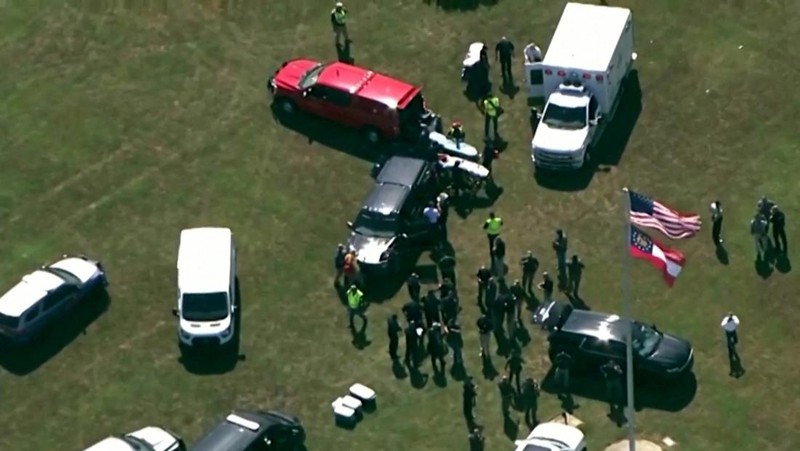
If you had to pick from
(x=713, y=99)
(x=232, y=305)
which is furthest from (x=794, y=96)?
(x=232, y=305)

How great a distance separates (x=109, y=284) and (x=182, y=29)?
13.4 metres

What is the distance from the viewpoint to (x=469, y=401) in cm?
5469

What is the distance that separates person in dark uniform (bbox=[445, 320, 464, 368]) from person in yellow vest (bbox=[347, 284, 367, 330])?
2930 millimetres

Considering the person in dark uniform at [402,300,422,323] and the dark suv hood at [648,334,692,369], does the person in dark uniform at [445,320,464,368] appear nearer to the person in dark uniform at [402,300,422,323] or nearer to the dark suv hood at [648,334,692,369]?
the person in dark uniform at [402,300,422,323]

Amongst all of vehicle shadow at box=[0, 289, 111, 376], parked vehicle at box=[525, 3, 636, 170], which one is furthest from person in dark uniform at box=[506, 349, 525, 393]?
vehicle shadow at box=[0, 289, 111, 376]

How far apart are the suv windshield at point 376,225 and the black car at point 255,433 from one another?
26.3 feet

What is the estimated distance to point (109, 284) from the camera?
6072 centimetres

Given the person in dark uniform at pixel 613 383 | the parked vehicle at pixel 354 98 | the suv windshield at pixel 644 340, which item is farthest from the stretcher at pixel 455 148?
the person in dark uniform at pixel 613 383

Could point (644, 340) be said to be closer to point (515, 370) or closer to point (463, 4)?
point (515, 370)

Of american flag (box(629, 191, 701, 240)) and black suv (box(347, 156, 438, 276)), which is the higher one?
american flag (box(629, 191, 701, 240))

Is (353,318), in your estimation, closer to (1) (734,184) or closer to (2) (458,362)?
(2) (458,362)

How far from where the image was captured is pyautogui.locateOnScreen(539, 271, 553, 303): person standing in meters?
58.3

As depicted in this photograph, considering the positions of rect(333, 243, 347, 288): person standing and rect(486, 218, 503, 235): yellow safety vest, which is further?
rect(486, 218, 503, 235): yellow safety vest

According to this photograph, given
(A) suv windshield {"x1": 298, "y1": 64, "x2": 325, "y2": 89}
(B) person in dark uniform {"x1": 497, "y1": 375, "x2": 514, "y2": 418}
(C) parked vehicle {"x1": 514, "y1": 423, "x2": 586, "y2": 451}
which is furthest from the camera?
(A) suv windshield {"x1": 298, "y1": 64, "x2": 325, "y2": 89}
